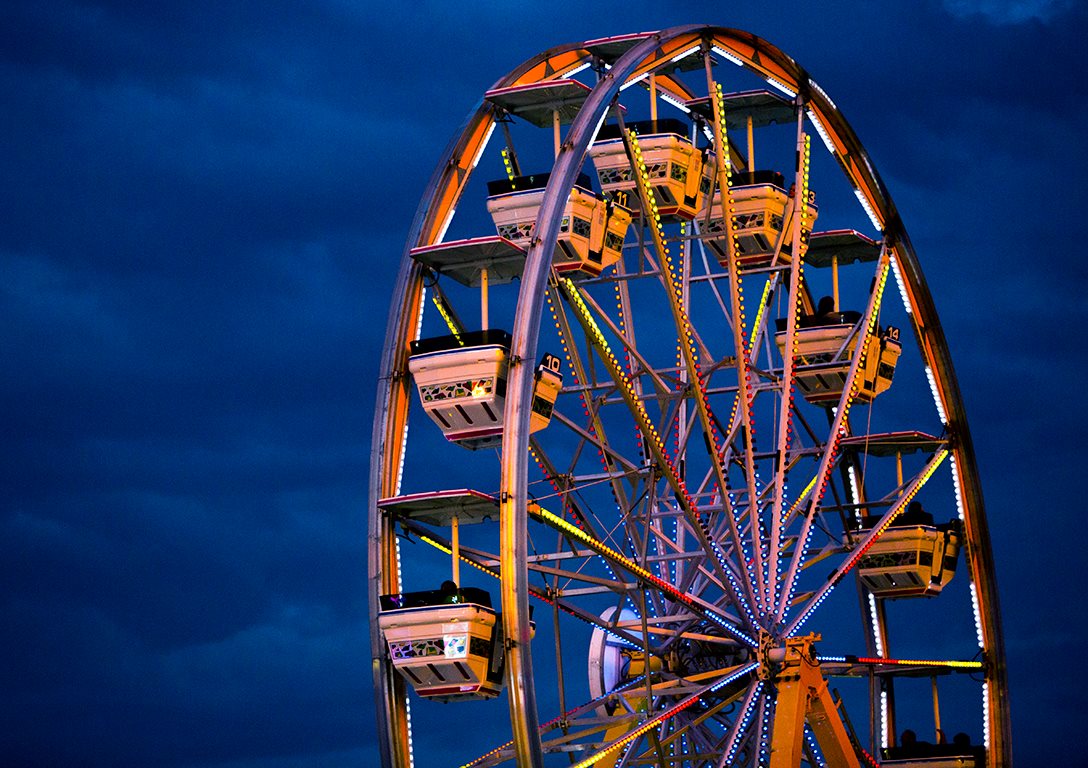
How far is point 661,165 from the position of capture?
3722 cm

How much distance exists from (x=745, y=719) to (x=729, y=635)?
46.6 inches

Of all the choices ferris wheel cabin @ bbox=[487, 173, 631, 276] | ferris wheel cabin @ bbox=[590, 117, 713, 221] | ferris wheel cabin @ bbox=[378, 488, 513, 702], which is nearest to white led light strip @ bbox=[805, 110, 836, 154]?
ferris wheel cabin @ bbox=[590, 117, 713, 221]

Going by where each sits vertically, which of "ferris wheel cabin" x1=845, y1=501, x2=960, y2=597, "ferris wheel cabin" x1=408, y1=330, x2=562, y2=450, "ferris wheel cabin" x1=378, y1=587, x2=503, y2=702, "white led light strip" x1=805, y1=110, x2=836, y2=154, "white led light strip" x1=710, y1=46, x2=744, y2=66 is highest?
"white led light strip" x1=710, y1=46, x2=744, y2=66

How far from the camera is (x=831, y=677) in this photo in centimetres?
3869

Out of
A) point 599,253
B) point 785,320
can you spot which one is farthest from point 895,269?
point 599,253

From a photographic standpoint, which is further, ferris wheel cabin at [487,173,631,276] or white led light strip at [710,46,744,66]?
white led light strip at [710,46,744,66]

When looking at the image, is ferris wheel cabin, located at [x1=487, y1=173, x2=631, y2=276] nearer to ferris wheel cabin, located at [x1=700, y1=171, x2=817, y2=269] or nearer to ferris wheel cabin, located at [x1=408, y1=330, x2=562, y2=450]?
ferris wheel cabin, located at [x1=408, y1=330, x2=562, y2=450]

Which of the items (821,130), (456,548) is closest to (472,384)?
(456,548)

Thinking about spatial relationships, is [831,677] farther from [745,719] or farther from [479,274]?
[479,274]

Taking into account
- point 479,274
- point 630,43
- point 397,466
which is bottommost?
point 397,466

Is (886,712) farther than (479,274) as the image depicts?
Yes

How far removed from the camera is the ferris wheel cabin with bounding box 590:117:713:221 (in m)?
36.9

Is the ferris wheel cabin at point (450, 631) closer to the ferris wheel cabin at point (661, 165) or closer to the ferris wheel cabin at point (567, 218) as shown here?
the ferris wheel cabin at point (567, 218)

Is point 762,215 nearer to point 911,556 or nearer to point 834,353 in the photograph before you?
point 834,353
